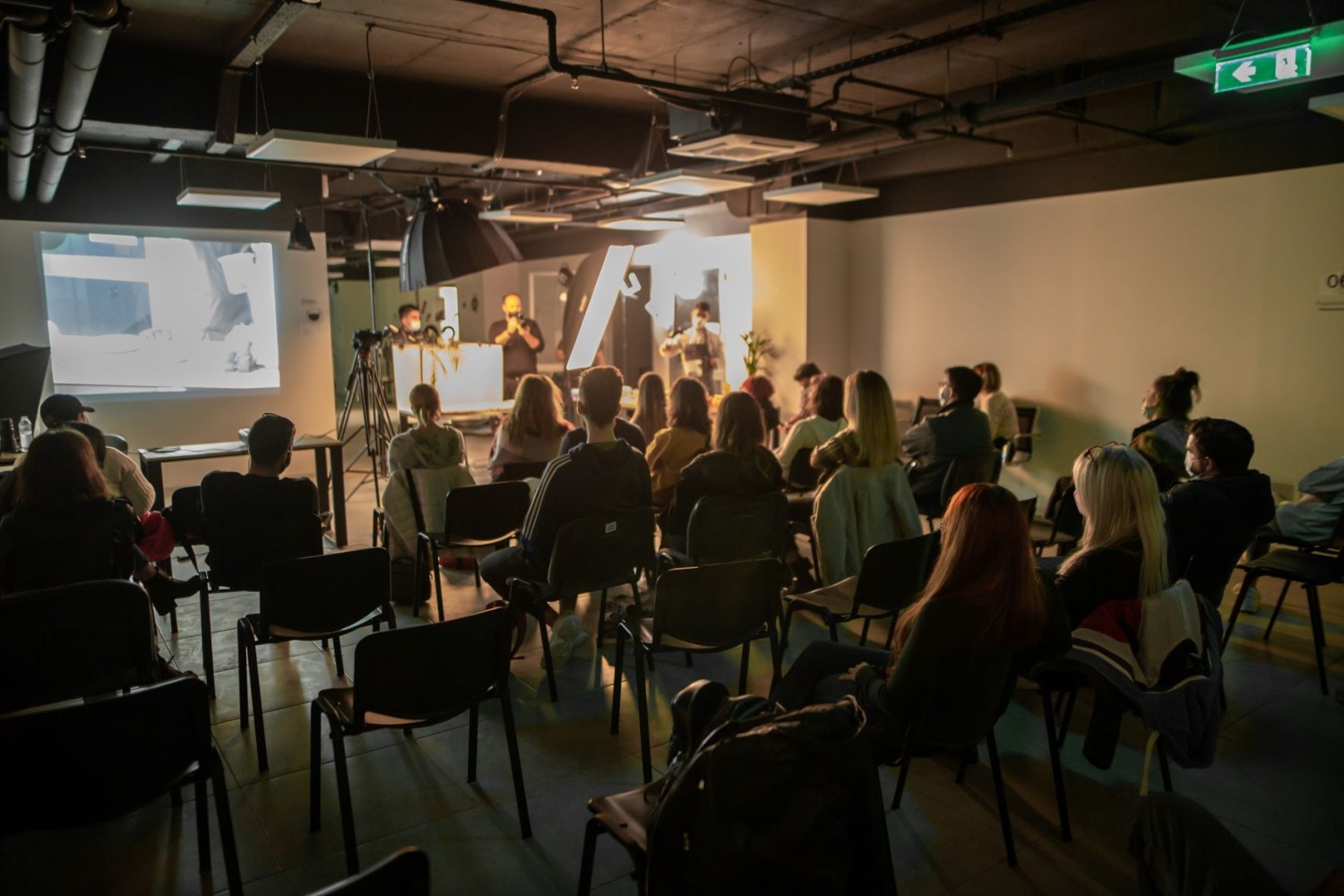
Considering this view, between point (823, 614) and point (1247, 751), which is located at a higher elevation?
point (823, 614)

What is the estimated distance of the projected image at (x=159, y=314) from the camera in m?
8.21

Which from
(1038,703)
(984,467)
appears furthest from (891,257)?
(1038,703)

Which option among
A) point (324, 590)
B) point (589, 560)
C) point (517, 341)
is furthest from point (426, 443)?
point (517, 341)

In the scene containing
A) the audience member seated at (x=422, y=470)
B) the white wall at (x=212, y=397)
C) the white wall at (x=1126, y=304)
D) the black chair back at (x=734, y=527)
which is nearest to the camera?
the black chair back at (x=734, y=527)

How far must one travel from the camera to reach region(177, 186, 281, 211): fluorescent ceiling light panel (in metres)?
7.25

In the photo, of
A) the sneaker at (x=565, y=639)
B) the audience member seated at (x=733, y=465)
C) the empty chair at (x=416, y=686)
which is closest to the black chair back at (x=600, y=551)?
the audience member seated at (x=733, y=465)

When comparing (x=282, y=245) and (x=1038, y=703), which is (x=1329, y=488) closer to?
(x=1038, y=703)

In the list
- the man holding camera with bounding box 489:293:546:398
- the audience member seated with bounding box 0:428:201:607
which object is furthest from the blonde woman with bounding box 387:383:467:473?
the man holding camera with bounding box 489:293:546:398

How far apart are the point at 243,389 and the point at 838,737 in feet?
28.8

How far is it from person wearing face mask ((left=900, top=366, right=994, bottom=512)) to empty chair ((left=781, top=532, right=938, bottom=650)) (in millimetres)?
1549

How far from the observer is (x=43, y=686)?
103 inches

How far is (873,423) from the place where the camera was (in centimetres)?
418

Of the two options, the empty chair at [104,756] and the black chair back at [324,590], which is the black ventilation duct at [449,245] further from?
the empty chair at [104,756]

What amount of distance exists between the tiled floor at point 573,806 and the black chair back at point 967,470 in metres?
1.56
